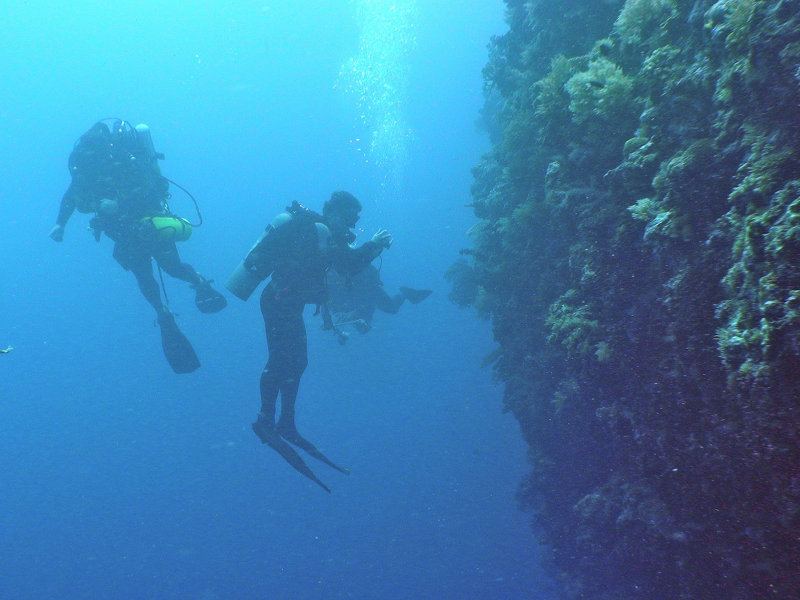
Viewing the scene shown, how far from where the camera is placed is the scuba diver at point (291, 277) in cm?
611

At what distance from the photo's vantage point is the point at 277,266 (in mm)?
6254

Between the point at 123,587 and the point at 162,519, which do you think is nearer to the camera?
the point at 123,587

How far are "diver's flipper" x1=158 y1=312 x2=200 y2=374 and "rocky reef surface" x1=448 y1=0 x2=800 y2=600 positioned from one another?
252 inches

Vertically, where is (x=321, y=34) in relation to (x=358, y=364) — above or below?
above

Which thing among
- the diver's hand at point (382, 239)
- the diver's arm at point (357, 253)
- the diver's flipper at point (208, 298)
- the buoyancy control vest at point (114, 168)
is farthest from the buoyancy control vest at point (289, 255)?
the buoyancy control vest at point (114, 168)

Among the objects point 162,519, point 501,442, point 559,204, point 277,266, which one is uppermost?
point 501,442

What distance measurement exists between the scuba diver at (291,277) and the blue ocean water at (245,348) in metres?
12.4

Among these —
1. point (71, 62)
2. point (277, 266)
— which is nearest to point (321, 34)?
point (71, 62)

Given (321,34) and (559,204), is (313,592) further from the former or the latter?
(321,34)

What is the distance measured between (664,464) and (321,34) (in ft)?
375

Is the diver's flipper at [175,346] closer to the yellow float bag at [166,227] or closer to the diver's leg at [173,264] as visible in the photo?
the diver's leg at [173,264]

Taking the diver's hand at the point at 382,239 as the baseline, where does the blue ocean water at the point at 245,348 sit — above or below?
above

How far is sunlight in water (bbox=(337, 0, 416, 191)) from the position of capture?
91875 mm

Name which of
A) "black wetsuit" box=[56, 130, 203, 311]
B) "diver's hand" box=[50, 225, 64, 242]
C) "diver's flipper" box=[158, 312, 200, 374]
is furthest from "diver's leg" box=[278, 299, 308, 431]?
"diver's hand" box=[50, 225, 64, 242]
